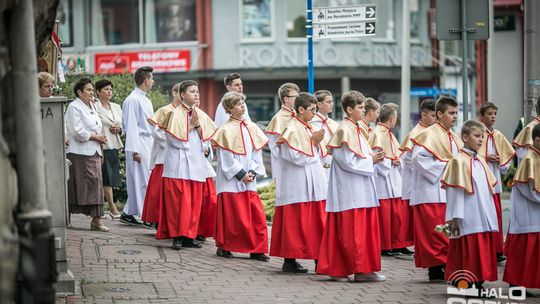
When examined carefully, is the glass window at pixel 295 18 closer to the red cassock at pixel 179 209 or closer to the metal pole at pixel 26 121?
the red cassock at pixel 179 209

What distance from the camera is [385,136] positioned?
13.5 metres

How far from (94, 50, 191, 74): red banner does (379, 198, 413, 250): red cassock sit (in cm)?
2713

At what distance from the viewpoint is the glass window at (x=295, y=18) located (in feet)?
130

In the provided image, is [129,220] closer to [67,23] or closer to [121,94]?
[121,94]

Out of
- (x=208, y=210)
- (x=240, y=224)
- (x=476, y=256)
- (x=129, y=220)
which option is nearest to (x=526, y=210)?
(x=476, y=256)

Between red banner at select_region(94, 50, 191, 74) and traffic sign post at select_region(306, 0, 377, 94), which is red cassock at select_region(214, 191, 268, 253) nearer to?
traffic sign post at select_region(306, 0, 377, 94)

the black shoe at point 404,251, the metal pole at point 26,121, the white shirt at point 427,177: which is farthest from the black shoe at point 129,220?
the metal pole at point 26,121

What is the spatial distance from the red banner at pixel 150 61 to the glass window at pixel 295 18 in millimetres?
3702

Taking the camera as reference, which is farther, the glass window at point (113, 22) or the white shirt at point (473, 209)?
the glass window at point (113, 22)

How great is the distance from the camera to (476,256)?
9.88 m

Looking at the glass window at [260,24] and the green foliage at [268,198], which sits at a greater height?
the glass window at [260,24]

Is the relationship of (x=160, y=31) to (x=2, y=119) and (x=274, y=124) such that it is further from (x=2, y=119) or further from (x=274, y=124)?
(x=2, y=119)

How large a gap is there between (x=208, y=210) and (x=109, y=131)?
6.59 ft

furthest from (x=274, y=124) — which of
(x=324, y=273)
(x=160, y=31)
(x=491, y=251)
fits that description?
(x=160, y=31)
